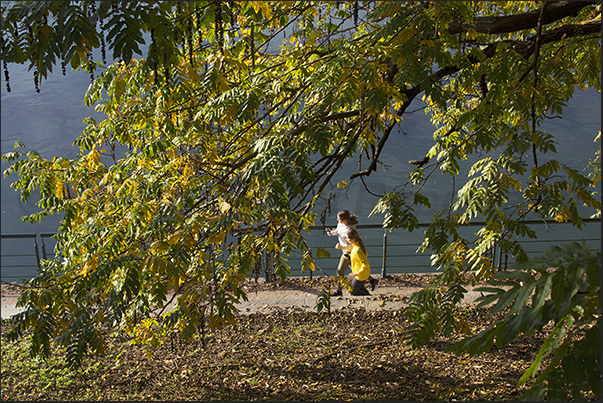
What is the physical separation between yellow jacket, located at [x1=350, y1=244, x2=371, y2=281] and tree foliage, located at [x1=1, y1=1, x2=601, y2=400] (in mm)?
2217

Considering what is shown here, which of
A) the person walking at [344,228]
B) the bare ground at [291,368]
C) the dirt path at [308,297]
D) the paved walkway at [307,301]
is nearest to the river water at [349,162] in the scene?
the dirt path at [308,297]

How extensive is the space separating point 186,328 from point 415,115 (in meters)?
12.8

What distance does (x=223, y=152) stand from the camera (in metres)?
5.00

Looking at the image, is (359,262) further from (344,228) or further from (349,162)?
(349,162)

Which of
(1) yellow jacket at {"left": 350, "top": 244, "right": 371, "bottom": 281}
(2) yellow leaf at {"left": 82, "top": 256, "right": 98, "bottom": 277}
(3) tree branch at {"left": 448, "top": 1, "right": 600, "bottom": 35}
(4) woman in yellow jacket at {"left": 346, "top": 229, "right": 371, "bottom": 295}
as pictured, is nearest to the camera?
(2) yellow leaf at {"left": 82, "top": 256, "right": 98, "bottom": 277}

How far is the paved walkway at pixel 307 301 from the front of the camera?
25.4ft

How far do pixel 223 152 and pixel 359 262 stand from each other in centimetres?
320

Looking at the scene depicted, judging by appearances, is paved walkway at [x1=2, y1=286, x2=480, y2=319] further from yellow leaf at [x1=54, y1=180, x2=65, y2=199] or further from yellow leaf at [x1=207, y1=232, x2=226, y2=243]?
yellow leaf at [x1=207, y1=232, x2=226, y2=243]

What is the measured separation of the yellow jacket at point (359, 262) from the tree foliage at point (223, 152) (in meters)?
2.22

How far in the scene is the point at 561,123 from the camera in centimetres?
1599

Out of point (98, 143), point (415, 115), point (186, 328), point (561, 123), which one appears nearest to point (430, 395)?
point (186, 328)

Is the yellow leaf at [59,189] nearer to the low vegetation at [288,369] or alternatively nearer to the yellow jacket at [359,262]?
the low vegetation at [288,369]

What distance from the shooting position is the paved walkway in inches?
305

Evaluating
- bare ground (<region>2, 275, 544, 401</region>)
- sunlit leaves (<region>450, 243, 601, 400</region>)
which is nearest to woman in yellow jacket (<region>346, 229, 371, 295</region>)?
bare ground (<region>2, 275, 544, 401</region>)
